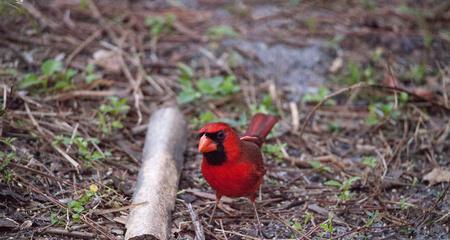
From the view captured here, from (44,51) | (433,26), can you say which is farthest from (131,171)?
(433,26)

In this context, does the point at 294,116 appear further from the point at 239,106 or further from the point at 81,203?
the point at 81,203

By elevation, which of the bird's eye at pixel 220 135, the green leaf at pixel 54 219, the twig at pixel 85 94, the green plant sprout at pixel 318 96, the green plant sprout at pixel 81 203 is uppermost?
the bird's eye at pixel 220 135

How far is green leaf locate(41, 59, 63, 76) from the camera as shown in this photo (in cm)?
540

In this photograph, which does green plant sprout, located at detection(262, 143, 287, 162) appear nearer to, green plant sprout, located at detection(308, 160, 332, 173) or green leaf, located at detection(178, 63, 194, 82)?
green plant sprout, located at detection(308, 160, 332, 173)

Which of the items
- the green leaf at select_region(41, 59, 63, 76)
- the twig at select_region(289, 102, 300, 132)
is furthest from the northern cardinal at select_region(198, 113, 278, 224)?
the green leaf at select_region(41, 59, 63, 76)

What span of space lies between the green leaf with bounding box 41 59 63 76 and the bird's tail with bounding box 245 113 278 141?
183cm

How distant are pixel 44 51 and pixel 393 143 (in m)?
3.28

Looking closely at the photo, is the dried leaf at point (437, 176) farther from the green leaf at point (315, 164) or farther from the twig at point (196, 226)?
the twig at point (196, 226)

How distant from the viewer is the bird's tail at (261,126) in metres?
4.72

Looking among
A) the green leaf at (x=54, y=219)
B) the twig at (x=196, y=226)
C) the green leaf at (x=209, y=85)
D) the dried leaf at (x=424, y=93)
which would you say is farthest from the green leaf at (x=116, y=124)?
the dried leaf at (x=424, y=93)

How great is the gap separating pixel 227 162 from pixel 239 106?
5.66ft

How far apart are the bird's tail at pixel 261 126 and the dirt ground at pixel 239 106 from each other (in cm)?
32

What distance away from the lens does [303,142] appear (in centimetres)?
529

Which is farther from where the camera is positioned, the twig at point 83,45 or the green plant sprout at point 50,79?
the twig at point 83,45
